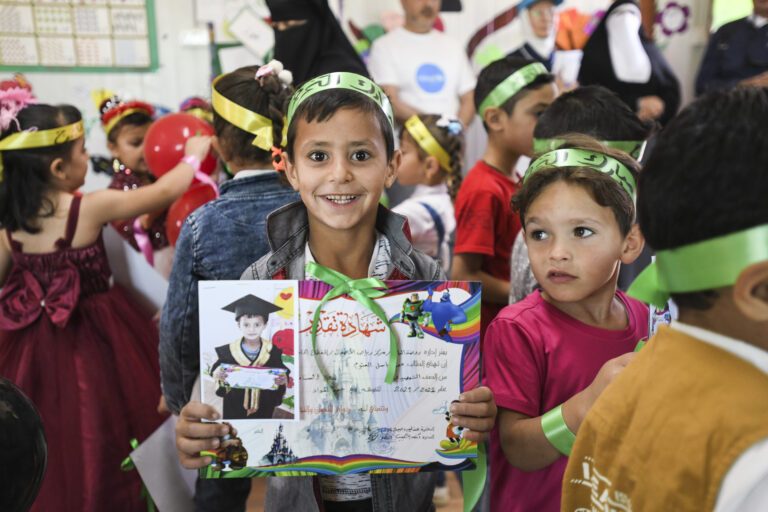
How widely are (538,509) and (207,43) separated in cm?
521

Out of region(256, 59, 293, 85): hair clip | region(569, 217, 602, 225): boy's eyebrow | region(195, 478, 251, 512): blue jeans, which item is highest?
region(256, 59, 293, 85): hair clip

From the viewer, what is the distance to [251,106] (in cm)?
197

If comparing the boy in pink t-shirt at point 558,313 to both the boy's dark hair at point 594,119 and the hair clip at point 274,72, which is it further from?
the hair clip at point 274,72

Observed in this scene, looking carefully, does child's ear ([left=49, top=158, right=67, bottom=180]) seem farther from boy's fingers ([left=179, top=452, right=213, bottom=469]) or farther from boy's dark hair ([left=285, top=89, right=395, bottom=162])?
boy's fingers ([left=179, top=452, right=213, bottom=469])

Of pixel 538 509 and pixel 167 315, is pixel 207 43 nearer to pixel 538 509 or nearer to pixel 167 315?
pixel 167 315

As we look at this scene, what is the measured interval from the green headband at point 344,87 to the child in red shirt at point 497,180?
713 millimetres

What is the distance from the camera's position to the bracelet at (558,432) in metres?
1.21

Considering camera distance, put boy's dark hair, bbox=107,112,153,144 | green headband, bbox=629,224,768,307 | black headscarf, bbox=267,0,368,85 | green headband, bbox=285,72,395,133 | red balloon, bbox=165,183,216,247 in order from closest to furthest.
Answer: green headband, bbox=629,224,768,307 < green headband, bbox=285,72,395,133 < red balloon, bbox=165,183,216,247 < black headscarf, bbox=267,0,368,85 < boy's dark hair, bbox=107,112,153,144

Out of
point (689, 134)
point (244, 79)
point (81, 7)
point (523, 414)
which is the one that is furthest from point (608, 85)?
point (81, 7)

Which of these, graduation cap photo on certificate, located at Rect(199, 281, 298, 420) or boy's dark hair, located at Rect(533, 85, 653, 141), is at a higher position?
boy's dark hair, located at Rect(533, 85, 653, 141)

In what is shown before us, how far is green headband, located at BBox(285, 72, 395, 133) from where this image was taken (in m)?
1.46

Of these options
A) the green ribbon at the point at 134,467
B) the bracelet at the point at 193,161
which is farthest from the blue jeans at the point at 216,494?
the bracelet at the point at 193,161

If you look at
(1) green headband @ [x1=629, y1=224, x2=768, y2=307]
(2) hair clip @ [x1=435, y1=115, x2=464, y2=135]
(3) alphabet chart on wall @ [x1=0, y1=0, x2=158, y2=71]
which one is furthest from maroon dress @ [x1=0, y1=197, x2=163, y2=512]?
(3) alphabet chart on wall @ [x1=0, y1=0, x2=158, y2=71]

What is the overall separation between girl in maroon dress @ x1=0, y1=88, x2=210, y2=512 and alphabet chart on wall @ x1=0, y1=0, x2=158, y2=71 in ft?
11.0
